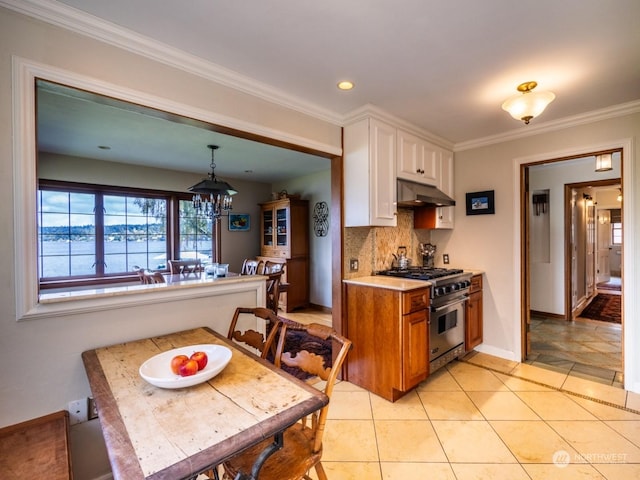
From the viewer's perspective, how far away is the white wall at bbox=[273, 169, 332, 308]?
5340 mm

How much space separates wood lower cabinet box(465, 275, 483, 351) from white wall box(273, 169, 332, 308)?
2431 mm

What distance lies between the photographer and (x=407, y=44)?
1.83 metres

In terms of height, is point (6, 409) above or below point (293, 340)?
above

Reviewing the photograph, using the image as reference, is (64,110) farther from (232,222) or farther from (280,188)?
(280,188)

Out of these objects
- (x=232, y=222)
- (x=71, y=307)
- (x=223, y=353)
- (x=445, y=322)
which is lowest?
(x=445, y=322)

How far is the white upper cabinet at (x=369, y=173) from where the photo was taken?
2711 millimetres

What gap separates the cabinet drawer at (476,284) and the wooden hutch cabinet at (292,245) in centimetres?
300

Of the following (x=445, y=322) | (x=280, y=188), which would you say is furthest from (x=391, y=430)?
(x=280, y=188)

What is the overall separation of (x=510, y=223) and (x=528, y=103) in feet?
4.92

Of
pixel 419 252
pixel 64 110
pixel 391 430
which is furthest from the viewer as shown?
pixel 419 252

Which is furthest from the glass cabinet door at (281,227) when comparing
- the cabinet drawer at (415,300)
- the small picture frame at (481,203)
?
the cabinet drawer at (415,300)

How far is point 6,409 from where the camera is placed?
140 centimetres

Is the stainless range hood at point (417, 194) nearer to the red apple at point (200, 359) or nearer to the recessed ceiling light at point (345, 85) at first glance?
the recessed ceiling light at point (345, 85)

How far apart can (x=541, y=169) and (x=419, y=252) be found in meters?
2.82
